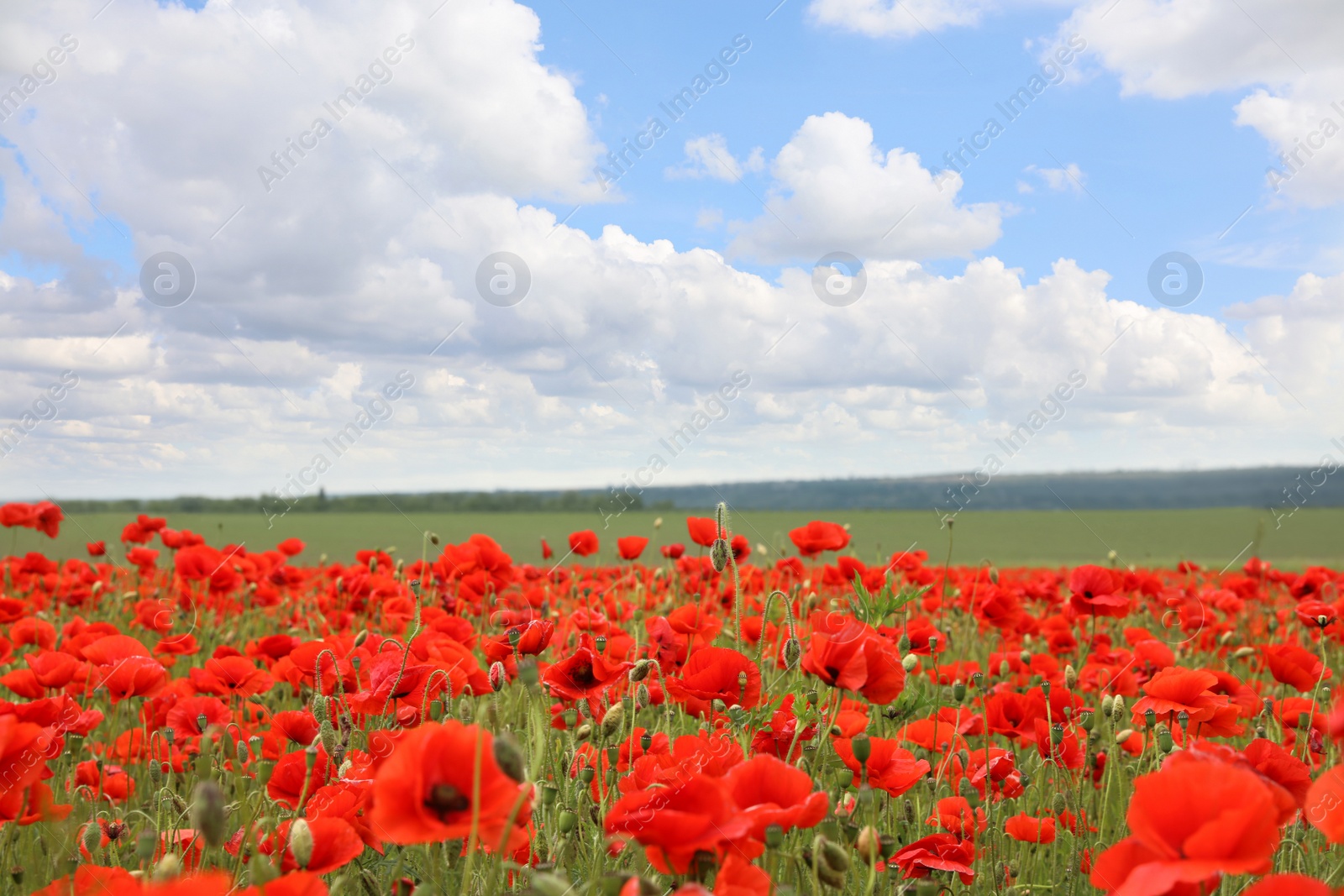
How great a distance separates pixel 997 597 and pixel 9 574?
634 centimetres

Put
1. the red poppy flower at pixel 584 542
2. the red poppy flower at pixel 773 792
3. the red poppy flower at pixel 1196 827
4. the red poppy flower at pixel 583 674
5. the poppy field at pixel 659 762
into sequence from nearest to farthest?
the red poppy flower at pixel 1196 827
the poppy field at pixel 659 762
the red poppy flower at pixel 773 792
the red poppy flower at pixel 583 674
the red poppy flower at pixel 584 542

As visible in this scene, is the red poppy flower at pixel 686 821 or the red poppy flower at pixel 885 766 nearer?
the red poppy flower at pixel 686 821

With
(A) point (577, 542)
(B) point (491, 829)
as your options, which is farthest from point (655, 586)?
(B) point (491, 829)

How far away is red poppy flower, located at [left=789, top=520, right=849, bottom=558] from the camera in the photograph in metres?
3.39

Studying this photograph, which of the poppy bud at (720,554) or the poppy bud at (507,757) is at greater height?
the poppy bud at (720,554)

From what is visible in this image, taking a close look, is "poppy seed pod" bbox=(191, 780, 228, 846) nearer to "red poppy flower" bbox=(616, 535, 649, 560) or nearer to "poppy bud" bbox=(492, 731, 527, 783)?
"poppy bud" bbox=(492, 731, 527, 783)

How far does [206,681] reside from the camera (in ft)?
8.84

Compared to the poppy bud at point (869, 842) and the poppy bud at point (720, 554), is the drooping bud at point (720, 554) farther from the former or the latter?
the poppy bud at point (869, 842)

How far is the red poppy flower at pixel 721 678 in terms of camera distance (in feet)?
5.95

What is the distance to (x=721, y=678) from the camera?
182cm

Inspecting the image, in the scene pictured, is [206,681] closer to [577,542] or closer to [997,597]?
[577,542]

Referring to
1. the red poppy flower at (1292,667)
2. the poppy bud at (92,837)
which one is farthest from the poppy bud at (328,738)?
the red poppy flower at (1292,667)

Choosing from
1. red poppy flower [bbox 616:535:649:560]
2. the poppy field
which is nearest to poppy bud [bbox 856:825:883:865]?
the poppy field

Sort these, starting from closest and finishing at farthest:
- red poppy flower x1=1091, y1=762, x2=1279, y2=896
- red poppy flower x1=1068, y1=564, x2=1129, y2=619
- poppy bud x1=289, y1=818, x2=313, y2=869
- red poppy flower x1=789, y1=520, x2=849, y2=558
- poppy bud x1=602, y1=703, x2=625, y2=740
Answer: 1. red poppy flower x1=1091, y1=762, x2=1279, y2=896
2. poppy bud x1=289, y1=818, x2=313, y2=869
3. poppy bud x1=602, y1=703, x2=625, y2=740
4. red poppy flower x1=1068, y1=564, x2=1129, y2=619
5. red poppy flower x1=789, y1=520, x2=849, y2=558
